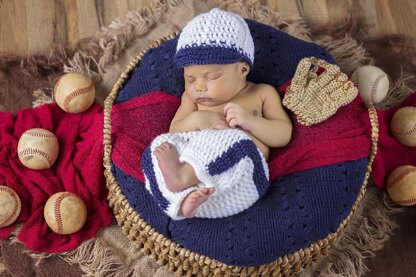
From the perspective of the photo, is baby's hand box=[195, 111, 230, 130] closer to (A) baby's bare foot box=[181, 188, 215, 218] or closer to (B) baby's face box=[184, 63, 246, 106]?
(B) baby's face box=[184, 63, 246, 106]

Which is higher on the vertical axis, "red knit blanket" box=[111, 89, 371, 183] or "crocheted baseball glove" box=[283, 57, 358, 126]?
"crocheted baseball glove" box=[283, 57, 358, 126]

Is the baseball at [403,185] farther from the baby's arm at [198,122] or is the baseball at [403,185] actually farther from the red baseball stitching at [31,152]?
the red baseball stitching at [31,152]

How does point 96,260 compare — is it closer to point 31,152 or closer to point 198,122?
point 31,152

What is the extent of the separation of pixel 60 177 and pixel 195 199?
0.53 meters

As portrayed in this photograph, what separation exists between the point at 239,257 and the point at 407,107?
0.73 metres

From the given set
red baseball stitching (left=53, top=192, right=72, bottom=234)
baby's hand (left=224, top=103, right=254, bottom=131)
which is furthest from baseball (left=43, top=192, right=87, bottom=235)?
baby's hand (left=224, top=103, right=254, bottom=131)

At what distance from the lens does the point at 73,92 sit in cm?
160

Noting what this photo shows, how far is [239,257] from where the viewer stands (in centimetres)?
134

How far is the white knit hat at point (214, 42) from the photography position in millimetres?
1321

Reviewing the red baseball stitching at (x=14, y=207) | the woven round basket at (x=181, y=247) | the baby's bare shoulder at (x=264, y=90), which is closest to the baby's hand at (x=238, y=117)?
the baby's bare shoulder at (x=264, y=90)

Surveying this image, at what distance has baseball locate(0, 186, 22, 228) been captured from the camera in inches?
57.7

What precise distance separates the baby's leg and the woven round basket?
193mm

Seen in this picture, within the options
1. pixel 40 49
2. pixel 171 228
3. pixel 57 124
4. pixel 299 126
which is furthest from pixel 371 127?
pixel 40 49

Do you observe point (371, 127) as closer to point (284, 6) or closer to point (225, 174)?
point (225, 174)
